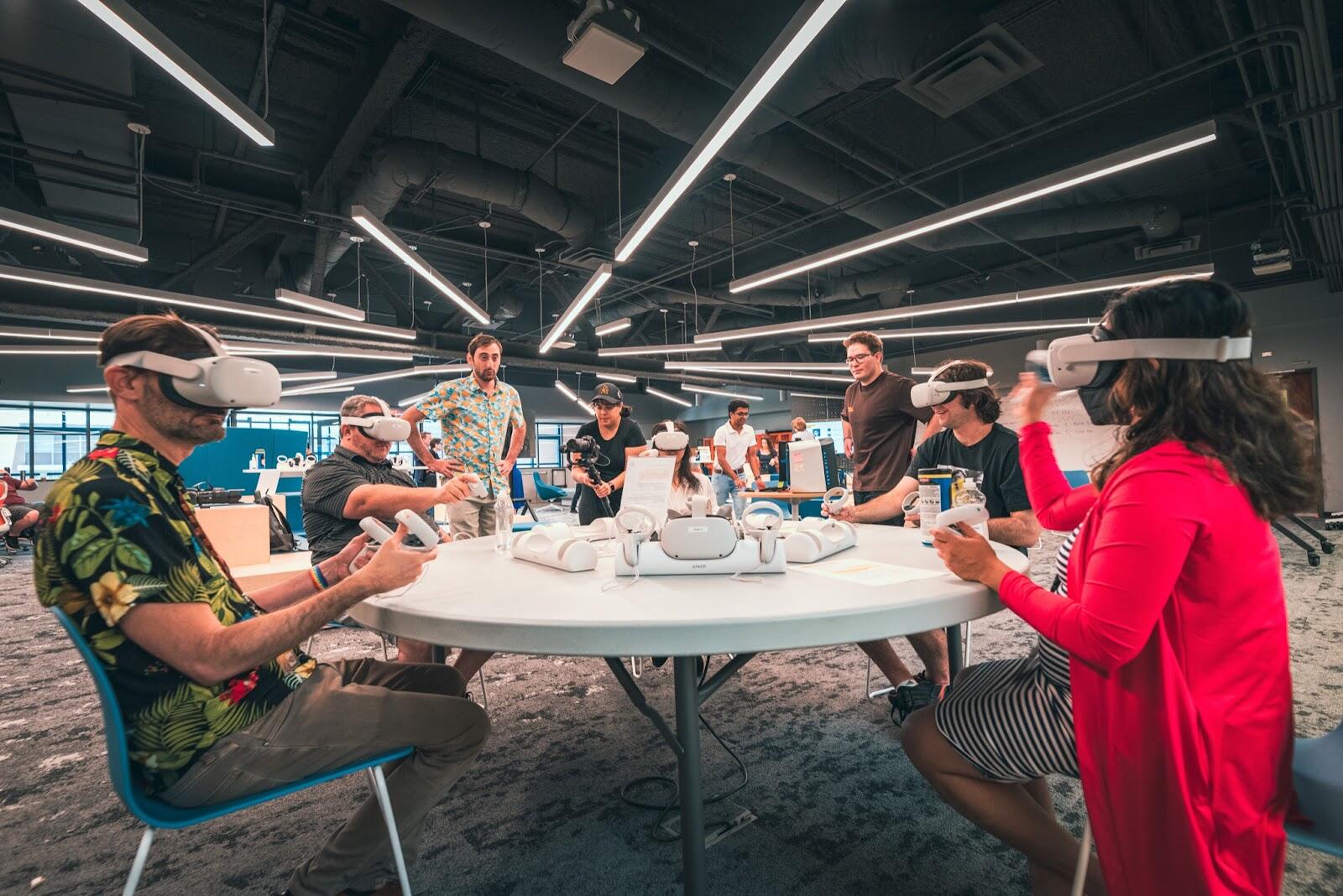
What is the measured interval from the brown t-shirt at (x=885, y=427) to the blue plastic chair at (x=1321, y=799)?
8.47 ft

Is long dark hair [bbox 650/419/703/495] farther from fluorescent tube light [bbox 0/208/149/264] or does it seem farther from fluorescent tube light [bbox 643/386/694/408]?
fluorescent tube light [bbox 643/386/694/408]

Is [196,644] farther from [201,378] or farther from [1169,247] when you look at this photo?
[1169,247]

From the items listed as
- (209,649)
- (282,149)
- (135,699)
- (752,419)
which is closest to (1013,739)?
(209,649)

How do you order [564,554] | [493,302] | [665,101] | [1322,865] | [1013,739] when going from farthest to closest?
1. [493,302]
2. [665,101]
3. [1322,865]
4. [564,554]
5. [1013,739]

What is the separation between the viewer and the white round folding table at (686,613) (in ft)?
3.19

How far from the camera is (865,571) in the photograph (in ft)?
4.51

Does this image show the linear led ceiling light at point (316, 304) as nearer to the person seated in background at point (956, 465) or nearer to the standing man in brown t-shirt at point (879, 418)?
the standing man in brown t-shirt at point (879, 418)

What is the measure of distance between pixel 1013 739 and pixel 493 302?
441 inches

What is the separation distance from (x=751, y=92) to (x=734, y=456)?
479cm

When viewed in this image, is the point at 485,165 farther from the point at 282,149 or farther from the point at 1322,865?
the point at 1322,865

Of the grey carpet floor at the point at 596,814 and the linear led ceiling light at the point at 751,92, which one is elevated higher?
the linear led ceiling light at the point at 751,92

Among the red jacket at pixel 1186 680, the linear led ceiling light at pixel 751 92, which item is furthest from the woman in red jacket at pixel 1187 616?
the linear led ceiling light at pixel 751 92

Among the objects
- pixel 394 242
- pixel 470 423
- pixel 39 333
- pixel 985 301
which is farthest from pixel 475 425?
pixel 39 333

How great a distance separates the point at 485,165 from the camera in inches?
258
